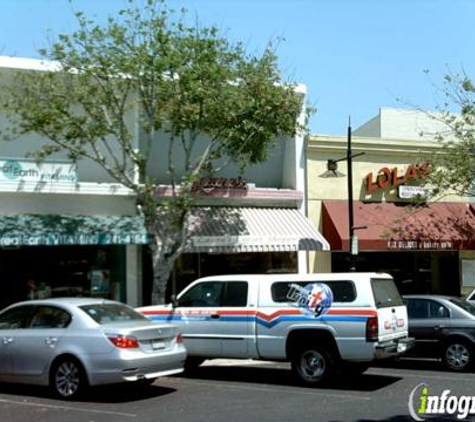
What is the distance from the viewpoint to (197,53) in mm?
15445

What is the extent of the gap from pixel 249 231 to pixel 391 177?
231 inches

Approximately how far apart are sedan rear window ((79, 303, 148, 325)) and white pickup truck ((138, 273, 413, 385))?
1698 mm

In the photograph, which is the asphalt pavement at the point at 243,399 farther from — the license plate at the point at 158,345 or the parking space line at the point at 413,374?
the license plate at the point at 158,345

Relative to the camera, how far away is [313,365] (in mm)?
11453

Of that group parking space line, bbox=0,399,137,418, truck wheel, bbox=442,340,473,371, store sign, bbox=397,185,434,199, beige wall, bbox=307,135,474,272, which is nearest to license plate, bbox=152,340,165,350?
parking space line, bbox=0,399,137,418

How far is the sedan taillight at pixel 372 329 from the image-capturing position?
35.8ft

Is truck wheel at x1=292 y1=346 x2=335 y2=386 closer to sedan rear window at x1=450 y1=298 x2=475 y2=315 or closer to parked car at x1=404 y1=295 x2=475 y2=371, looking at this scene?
parked car at x1=404 y1=295 x2=475 y2=371

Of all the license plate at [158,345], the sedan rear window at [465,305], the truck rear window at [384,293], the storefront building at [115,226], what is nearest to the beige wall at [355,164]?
the storefront building at [115,226]

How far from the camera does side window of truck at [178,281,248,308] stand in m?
12.2

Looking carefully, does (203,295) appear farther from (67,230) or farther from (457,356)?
(67,230)

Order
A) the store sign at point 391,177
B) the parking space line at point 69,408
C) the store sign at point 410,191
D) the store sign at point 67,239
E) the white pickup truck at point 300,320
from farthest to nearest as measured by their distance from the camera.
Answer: the store sign at point 410,191
the store sign at point 391,177
the store sign at point 67,239
the white pickup truck at point 300,320
the parking space line at point 69,408

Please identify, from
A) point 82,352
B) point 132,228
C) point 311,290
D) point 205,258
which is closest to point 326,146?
point 205,258

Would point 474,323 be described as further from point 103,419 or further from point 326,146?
point 326,146

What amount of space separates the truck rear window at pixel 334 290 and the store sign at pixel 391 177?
36.9 feet
